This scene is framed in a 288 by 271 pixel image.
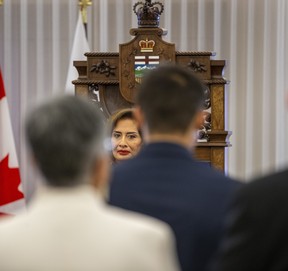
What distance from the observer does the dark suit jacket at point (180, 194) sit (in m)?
2.54

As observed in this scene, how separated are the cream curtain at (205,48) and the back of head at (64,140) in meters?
6.23

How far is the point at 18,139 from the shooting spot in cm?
833

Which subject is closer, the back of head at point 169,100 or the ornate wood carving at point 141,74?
the back of head at point 169,100

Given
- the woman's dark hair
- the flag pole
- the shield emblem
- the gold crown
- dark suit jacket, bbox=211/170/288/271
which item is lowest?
dark suit jacket, bbox=211/170/288/271

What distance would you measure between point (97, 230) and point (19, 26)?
6.76 m

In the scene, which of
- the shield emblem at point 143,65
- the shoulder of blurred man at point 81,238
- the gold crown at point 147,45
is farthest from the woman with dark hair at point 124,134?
the shoulder of blurred man at point 81,238

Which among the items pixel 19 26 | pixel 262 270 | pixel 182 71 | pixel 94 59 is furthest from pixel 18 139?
pixel 262 270

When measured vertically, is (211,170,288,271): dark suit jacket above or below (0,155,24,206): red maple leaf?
above

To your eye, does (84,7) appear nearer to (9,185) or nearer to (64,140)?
(9,185)

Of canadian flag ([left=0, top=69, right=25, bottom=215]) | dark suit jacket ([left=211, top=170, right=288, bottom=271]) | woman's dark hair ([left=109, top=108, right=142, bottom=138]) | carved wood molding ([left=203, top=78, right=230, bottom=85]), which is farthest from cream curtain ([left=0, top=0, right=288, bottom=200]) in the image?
dark suit jacket ([left=211, top=170, right=288, bottom=271])

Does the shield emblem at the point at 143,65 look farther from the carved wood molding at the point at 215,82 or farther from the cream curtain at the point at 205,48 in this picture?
the cream curtain at the point at 205,48

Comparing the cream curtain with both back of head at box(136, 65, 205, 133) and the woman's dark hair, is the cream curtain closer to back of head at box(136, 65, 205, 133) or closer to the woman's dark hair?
the woman's dark hair

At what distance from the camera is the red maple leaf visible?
20.2ft

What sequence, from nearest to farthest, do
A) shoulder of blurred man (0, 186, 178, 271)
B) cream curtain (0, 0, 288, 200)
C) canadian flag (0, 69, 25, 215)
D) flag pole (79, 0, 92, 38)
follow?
shoulder of blurred man (0, 186, 178, 271) < canadian flag (0, 69, 25, 215) < flag pole (79, 0, 92, 38) < cream curtain (0, 0, 288, 200)
